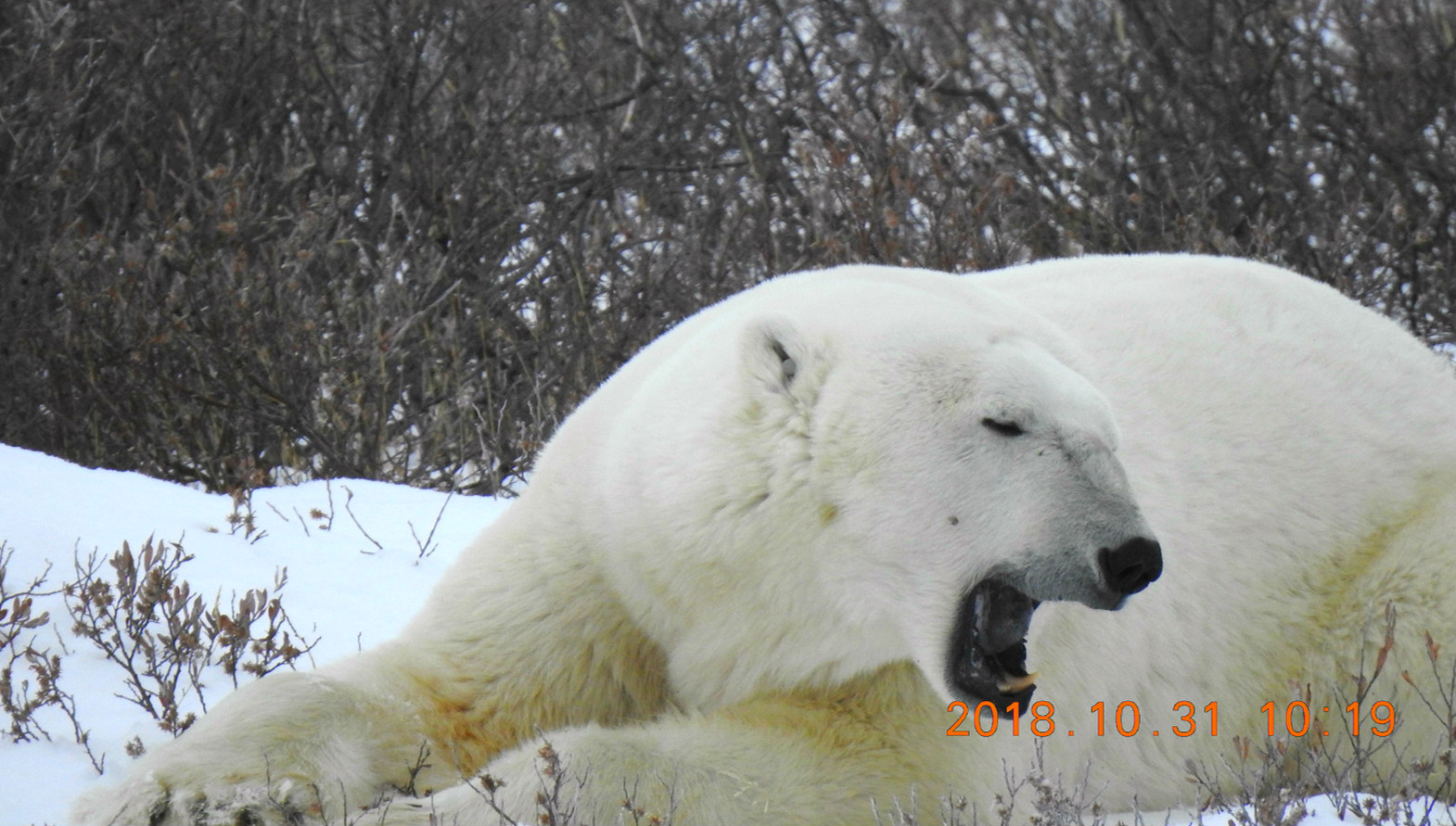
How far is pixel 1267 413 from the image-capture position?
2363 mm

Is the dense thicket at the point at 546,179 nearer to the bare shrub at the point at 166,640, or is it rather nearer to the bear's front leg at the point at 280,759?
the bare shrub at the point at 166,640

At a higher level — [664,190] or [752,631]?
[664,190]

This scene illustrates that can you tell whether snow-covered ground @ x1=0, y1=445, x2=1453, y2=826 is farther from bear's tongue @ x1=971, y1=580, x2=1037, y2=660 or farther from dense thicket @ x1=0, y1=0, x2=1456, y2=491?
dense thicket @ x1=0, y1=0, x2=1456, y2=491

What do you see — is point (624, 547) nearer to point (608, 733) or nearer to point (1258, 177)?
point (608, 733)

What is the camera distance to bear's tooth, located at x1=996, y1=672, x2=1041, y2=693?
1.73 meters

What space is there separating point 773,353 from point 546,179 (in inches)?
202

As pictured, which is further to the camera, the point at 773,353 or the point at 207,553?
the point at 207,553

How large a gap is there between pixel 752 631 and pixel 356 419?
3.01 meters

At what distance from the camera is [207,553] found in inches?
117

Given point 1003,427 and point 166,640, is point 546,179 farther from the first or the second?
point 1003,427

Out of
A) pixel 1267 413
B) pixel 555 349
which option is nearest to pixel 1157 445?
pixel 1267 413
